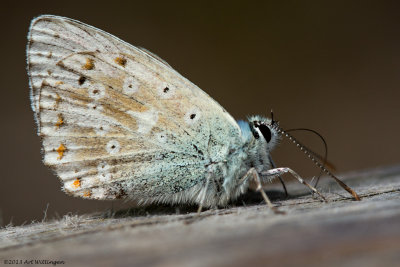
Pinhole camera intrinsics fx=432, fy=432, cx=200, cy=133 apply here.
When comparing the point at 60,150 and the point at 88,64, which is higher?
the point at 88,64

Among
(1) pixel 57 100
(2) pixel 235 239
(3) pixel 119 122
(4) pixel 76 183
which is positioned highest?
(1) pixel 57 100

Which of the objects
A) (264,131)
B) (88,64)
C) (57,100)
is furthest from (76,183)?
(264,131)

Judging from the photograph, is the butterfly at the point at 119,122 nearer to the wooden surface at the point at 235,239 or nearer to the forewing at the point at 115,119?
the forewing at the point at 115,119

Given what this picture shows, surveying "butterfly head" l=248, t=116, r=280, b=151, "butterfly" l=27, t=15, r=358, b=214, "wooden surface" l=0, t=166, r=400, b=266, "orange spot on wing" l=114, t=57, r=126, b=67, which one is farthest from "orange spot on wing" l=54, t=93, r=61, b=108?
"butterfly head" l=248, t=116, r=280, b=151

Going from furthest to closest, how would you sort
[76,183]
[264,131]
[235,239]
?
[264,131] → [76,183] → [235,239]

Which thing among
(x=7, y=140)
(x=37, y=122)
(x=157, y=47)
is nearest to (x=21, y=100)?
(x=7, y=140)

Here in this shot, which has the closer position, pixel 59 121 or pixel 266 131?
pixel 59 121

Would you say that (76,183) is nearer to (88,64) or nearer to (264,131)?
(88,64)

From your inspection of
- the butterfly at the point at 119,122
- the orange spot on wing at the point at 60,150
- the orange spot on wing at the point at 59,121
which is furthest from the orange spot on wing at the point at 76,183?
the orange spot on wing at the point at 59,121
